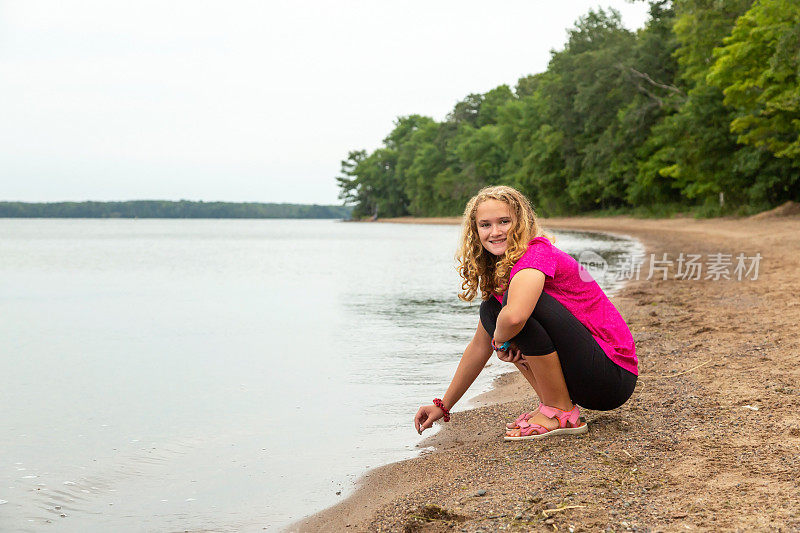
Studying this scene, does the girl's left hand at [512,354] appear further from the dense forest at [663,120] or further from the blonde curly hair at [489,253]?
the dense forest at [663,120]

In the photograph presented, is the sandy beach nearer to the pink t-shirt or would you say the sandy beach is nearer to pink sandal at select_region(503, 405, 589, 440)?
pink sandal at select_region(503, 405, 589, 440)

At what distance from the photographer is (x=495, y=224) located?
10.5 feet

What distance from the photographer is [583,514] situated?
96.3 inches

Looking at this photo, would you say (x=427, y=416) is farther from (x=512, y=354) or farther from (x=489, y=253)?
(x=489, y=253)

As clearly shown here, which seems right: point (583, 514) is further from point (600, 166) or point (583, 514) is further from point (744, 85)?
point (600, 166)

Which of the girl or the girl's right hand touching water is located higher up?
the girl

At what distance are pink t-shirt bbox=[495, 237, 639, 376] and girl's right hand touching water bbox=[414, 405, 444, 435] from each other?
685 millimetres

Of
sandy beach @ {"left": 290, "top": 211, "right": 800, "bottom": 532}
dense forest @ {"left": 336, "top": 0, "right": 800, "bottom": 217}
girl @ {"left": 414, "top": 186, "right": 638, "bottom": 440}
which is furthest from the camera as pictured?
dense forest @ {"left": 336, "top": 0, "right": 800, "bottom": 217}

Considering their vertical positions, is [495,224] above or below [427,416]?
above

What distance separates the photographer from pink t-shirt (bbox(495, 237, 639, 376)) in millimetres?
3098

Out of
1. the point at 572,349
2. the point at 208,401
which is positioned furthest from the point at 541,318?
the point at 208,401

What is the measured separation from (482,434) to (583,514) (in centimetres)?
139

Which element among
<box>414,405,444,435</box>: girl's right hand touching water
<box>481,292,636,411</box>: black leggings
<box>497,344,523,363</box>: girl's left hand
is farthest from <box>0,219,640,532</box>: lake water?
<box>481,292,636,411</box>: black leggings

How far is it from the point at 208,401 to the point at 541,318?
2967 mm
